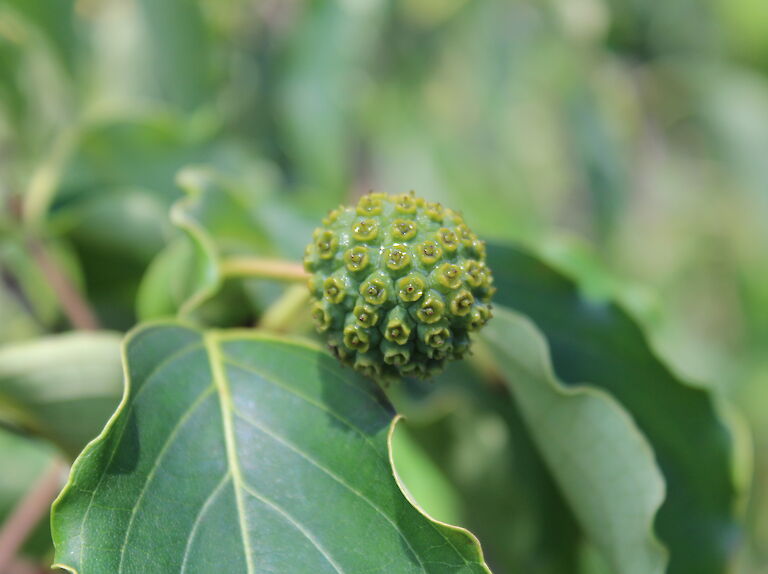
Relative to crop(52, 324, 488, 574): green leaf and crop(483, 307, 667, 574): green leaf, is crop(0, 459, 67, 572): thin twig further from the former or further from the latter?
crop(483, 307, 667, 574): green leaf

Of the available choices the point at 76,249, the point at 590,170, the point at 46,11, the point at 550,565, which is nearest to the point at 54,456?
the point at 76,249

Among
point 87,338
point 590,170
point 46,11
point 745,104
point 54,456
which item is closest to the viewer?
point 87,338

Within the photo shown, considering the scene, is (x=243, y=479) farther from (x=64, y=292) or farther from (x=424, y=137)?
(x=424, y=137)

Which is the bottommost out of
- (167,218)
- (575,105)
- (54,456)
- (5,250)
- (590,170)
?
(54,456)

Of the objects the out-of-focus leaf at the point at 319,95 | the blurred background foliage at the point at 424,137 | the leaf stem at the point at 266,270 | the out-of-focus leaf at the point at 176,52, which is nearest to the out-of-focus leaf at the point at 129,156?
the blurred background foliage at the point at 424,137

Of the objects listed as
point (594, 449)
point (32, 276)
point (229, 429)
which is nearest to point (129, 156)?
point (32, 276)

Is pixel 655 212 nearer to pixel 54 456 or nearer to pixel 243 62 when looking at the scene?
pixel 243 62

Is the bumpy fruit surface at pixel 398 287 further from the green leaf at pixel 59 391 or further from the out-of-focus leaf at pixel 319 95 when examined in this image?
the out-of-focus leaf at pixel 319 95

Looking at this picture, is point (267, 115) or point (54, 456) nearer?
point (54, 456)
